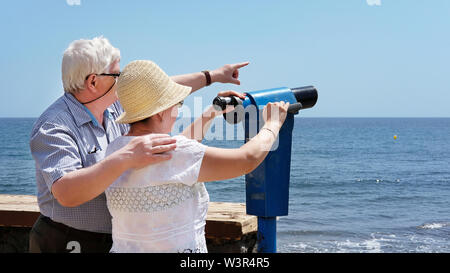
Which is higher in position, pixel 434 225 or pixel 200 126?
pixel 200 126

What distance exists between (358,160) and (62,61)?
106ft

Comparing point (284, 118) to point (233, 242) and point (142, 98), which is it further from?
point (233, 242)

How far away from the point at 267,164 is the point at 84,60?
802 mm

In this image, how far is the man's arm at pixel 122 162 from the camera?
1.59 meters

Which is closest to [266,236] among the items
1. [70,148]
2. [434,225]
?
[70,148]

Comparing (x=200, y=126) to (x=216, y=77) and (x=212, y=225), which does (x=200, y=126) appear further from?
(x=212, y=225)

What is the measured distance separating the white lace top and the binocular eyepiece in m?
0.40

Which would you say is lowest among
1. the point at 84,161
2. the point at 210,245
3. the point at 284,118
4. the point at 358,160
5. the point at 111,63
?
the point at 358,160

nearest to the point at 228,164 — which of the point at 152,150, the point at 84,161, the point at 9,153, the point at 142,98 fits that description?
the point at 152,150

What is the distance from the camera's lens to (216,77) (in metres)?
2.48

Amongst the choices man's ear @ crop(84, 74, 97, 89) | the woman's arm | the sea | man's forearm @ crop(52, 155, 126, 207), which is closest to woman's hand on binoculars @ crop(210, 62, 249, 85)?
man's ear @ crop(84, 74, 97, 89)

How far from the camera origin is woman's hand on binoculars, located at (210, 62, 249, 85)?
8.05 ft

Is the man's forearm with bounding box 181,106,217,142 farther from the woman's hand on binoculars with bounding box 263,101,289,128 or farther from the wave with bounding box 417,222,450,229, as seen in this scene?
the wave with bounding box 417,222,450,229

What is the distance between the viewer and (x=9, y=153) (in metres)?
34.4
